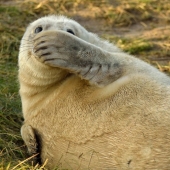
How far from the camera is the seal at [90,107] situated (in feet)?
10.8

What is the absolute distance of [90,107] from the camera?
354 centimetres

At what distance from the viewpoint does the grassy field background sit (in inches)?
253

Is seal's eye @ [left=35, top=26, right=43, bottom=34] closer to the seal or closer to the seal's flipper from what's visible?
the seal

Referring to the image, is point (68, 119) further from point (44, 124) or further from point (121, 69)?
point (121, 69)

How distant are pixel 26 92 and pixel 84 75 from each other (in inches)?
25.5

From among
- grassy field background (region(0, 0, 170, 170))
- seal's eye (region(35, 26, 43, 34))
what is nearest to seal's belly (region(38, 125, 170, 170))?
seal's eye (region(35, 26, 43, 34))

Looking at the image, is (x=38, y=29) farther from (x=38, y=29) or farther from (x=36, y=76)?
(x=36, y=76)

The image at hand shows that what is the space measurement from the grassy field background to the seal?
1.77m

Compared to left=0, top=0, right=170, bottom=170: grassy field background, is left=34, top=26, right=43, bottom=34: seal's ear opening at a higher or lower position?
higher

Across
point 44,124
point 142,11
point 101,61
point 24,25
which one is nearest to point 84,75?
point 101,61

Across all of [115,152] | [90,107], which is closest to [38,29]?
[90,107]

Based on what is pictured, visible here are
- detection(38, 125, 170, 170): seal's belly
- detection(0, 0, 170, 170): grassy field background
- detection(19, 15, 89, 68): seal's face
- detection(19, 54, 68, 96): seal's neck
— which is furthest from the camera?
detection(0, 0, 170, 170): grassy field background

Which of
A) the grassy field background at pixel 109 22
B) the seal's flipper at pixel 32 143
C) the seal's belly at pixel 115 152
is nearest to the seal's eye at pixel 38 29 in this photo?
the seal's flipper at pixel 32 143

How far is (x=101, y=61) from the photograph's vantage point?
3.60 metres
